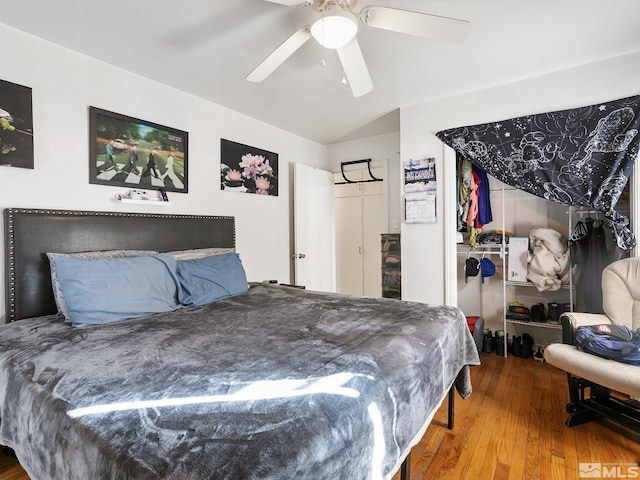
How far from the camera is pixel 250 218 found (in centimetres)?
359

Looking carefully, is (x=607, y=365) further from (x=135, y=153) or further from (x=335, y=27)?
(x=135, y=153)

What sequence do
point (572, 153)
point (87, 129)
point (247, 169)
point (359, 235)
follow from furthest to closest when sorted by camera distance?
point (359, 235) → point (247, 169) → point (572, 153) → point (87, 129)

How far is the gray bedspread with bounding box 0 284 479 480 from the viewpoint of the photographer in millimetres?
739

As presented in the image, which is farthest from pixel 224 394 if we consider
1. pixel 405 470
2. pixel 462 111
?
pixel 462 111

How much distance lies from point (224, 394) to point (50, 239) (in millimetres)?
1915

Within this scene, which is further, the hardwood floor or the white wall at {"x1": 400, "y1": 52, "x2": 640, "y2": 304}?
the white wall at {"x1": 400, "y1": 52, "x2": 640, "y2": 304}

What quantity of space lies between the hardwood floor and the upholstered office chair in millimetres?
117

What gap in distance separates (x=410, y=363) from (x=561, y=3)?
2170 mm

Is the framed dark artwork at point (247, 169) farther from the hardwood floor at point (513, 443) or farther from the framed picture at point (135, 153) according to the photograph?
the hardwood floor at point (513, 443)

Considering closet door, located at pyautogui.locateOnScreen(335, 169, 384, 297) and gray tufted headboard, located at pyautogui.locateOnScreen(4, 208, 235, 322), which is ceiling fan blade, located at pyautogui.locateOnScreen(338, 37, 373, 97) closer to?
gray tufted headboard, located at pyautogui.locateOnScreen(4, 208, 235, 322)

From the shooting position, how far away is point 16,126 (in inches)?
78.7

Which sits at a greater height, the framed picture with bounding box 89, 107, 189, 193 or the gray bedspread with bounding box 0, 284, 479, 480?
the framed picture with bounding box 89, 107, 189, 193

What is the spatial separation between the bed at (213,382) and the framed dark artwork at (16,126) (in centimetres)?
35

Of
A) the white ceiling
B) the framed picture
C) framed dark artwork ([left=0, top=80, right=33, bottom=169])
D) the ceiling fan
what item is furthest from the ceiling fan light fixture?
framed dark artwork ([left=0, top=80, right=33, bottom=169])
